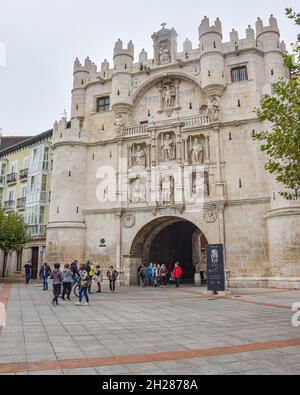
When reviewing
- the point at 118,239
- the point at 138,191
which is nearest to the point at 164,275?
the point at 118,239

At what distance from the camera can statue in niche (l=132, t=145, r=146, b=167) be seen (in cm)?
2850

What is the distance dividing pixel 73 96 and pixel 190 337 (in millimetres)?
29034

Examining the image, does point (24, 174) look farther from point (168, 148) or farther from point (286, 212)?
point (286, 212)

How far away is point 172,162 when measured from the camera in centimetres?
2728

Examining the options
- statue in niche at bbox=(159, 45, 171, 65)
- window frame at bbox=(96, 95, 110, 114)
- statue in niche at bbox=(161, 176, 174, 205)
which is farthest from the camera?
window frame at bbox=(96, 95, 110, 114)

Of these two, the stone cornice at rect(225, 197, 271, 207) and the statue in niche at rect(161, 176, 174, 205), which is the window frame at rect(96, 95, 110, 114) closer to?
the statue in niche at rect(161, 176, 174, 205)

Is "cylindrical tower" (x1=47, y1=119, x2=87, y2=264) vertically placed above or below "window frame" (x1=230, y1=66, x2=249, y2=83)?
below

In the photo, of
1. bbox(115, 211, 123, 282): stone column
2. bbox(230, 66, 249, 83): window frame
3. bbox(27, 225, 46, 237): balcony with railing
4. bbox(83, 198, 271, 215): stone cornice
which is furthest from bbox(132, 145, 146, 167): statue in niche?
bbox(27, 225, 46, 237): balcony with railing

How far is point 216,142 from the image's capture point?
2597 cm

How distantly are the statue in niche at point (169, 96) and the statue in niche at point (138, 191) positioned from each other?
22.6ft

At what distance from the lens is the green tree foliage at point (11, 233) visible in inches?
1136

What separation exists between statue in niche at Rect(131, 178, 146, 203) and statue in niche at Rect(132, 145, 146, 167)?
136cm
